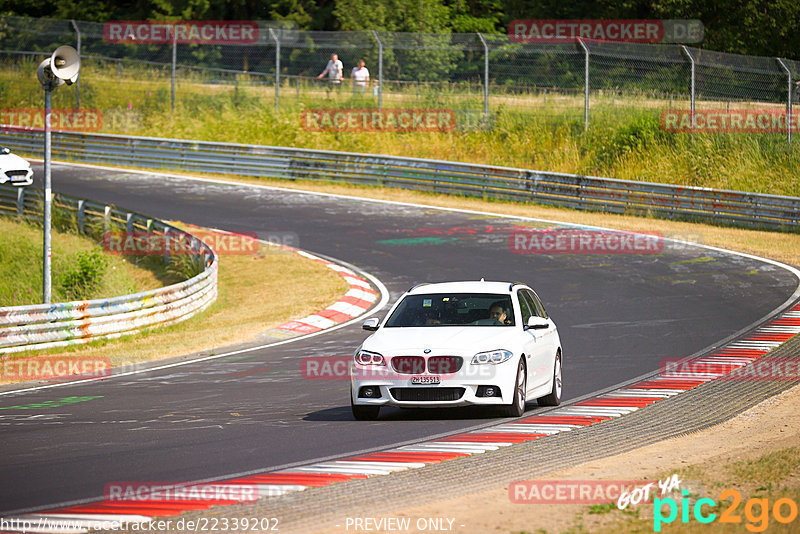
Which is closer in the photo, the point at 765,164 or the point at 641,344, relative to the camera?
the point at 641,344

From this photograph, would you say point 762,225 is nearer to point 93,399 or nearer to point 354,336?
point 354,336

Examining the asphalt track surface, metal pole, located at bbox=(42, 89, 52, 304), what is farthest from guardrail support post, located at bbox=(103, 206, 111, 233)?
metal pole, located at bbox=(42, 89, 52, 304)

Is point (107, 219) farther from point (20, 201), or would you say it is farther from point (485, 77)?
point (485, 77)

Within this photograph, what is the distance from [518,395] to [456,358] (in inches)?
31.1

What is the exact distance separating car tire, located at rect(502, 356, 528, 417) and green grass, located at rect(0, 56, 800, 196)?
20.9 metres

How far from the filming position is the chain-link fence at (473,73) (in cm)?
3150

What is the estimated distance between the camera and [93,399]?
45.5 ft

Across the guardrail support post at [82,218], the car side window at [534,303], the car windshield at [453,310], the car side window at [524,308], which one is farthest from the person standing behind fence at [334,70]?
the car windshield at [453,310]

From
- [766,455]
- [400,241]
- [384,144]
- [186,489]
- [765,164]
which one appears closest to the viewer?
[186,489]

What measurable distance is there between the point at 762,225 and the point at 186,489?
22.2 metres

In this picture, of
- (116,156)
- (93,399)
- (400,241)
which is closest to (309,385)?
(93,399)

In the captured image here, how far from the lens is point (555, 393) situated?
12.8 meters

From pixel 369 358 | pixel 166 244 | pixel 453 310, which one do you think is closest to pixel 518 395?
pixel 453 310

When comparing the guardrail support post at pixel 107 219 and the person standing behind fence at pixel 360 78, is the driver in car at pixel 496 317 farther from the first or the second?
the person standing behind fence at pixel 360 78
